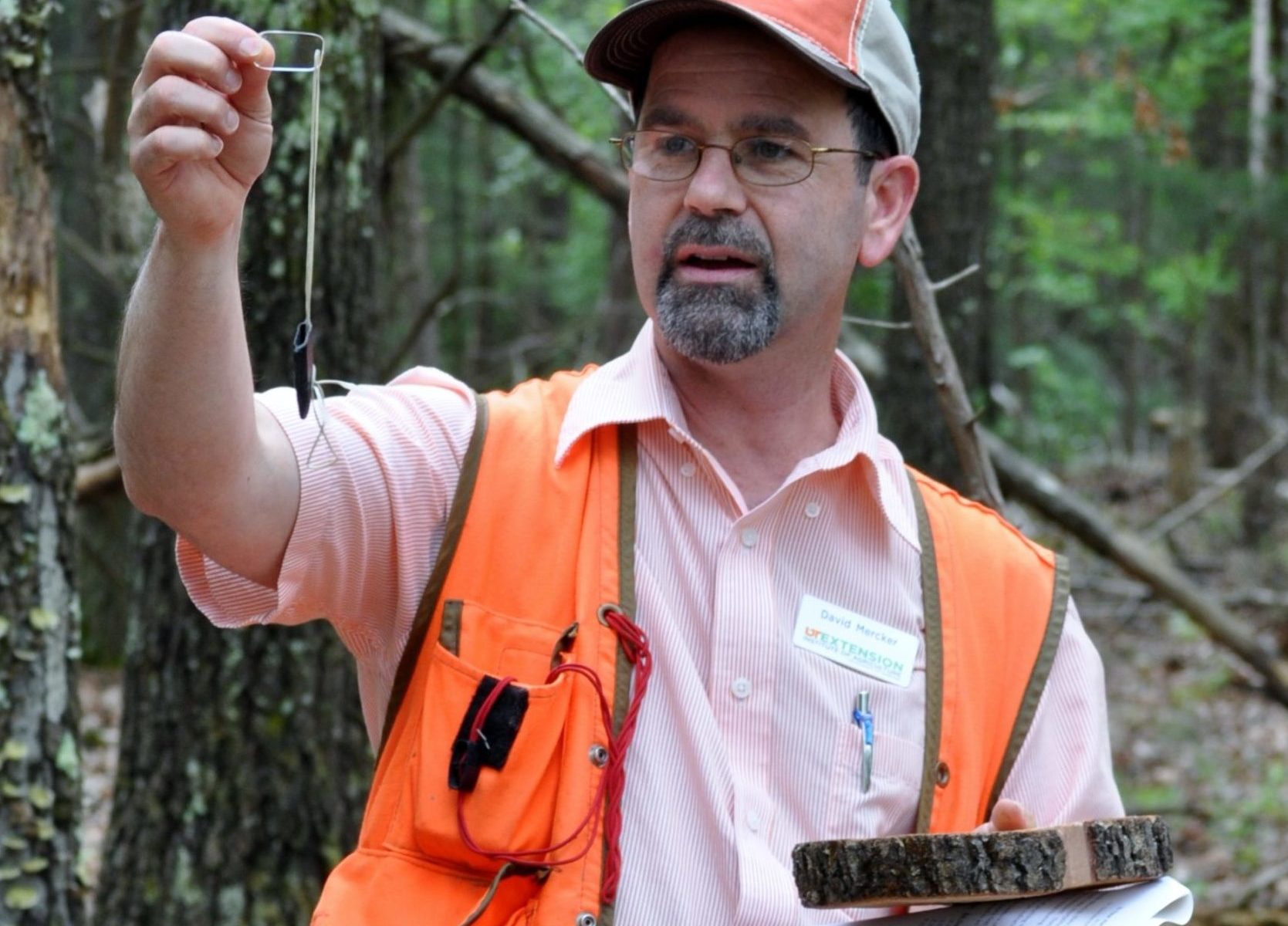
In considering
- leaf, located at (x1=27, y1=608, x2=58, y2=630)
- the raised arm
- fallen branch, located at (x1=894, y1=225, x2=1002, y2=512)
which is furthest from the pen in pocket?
leaf, located at (x1=27, y1=608, x2=58, y2=630)

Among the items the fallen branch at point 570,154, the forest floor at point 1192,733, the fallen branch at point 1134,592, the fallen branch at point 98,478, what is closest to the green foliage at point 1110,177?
the forest floor at point 1192,733

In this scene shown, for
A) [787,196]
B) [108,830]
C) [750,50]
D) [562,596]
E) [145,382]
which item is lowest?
[108,830]

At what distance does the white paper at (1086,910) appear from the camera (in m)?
1.75

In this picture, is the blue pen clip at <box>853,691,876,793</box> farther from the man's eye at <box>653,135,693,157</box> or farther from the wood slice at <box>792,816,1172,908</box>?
the man's eye at <box>653,135,693,157</box>

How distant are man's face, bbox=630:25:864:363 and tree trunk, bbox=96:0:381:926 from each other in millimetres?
1943

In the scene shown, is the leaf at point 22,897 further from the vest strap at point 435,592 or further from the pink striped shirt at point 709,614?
the vest strap at point 435,592

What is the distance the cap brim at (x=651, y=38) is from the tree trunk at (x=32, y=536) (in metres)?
1.23

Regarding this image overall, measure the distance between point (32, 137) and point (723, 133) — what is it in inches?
59.5

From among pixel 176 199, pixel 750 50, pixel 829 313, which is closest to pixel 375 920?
pixel 176 199

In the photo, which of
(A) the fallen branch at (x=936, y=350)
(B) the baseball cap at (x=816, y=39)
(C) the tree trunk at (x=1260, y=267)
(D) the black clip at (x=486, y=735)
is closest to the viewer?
(D) the black clip at (x=486, y=735)

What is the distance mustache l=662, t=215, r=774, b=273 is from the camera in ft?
7.51

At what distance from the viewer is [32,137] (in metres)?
3.01

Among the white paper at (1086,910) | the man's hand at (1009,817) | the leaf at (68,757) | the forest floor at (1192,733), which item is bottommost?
the forest floor at (1192,733)

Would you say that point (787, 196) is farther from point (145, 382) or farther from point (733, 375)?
point (145, 382)
